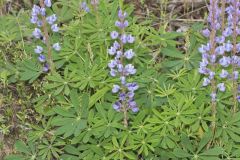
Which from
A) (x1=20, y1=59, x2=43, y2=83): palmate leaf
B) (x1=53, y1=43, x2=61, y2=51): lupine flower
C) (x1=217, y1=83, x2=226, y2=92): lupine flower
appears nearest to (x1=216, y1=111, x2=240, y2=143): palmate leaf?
(x1=217, y1=83, x2=226, y2=92): lupine flower

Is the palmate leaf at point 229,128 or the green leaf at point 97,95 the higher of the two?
the green leaf at point 97,95

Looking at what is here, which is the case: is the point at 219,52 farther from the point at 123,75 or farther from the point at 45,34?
the point at 45,34

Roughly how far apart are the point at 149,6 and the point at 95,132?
5.24ft

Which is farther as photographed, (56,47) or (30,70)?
(30,70)

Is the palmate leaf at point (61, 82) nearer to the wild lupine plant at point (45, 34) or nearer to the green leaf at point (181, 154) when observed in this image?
the wild lupine plant at point (45, 34)

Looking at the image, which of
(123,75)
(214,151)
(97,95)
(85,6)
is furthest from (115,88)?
(85,6)

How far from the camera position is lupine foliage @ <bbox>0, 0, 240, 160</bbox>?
10.2ft

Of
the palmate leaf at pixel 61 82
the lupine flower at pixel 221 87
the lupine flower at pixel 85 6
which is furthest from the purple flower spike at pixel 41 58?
the lupine flower at pixel 221 87

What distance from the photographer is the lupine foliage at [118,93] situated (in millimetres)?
3119

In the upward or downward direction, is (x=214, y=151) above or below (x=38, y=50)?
below

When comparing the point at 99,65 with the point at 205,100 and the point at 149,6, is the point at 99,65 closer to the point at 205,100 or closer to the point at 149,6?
the point at 205,100

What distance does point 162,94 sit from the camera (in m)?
3.29

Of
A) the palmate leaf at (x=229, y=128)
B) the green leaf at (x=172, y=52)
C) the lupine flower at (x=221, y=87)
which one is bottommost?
the palmate leaf at (x=229, y=128)

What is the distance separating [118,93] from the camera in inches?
131
